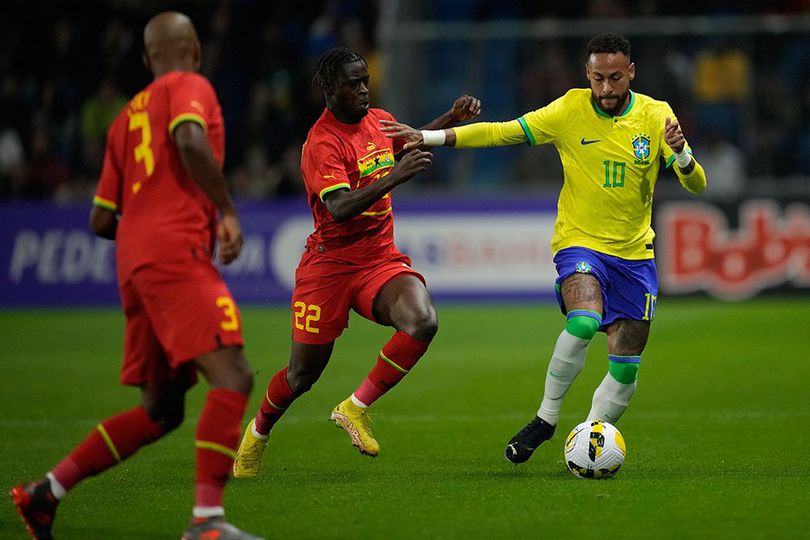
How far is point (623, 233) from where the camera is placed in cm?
767

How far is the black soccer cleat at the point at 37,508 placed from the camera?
18.6 feet

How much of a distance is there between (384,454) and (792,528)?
9.98 ft

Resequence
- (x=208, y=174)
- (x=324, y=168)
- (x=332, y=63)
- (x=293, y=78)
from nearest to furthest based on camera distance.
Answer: (x=208, y=174)
(x=324, y=168)
(x=332, y=63)
(x=293, y=78)

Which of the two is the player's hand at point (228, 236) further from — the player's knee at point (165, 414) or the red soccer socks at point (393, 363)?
the red soccer socks at point (393, 363)

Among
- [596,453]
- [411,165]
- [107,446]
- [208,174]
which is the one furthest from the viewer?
[596,453]

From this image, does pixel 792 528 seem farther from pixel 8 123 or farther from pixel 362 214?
pixel 8 123

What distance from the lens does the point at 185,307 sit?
5.47 metres

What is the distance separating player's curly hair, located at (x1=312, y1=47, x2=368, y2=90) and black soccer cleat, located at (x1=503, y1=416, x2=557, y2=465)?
234cm

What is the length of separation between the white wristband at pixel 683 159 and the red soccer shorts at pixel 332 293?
1.67 m

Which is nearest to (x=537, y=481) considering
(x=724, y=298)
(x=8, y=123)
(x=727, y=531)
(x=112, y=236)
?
(x=727, y=531)

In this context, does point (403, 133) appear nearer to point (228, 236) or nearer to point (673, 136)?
point (673, 136)

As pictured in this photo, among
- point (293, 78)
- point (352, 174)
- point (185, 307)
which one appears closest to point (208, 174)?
point (185, 307)

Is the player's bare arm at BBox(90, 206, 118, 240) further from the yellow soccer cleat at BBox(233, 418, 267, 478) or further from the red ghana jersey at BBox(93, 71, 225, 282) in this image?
the yellow soccer cleat at BBox(233, 418, 267, 478)

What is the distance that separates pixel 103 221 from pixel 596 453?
2955mm
